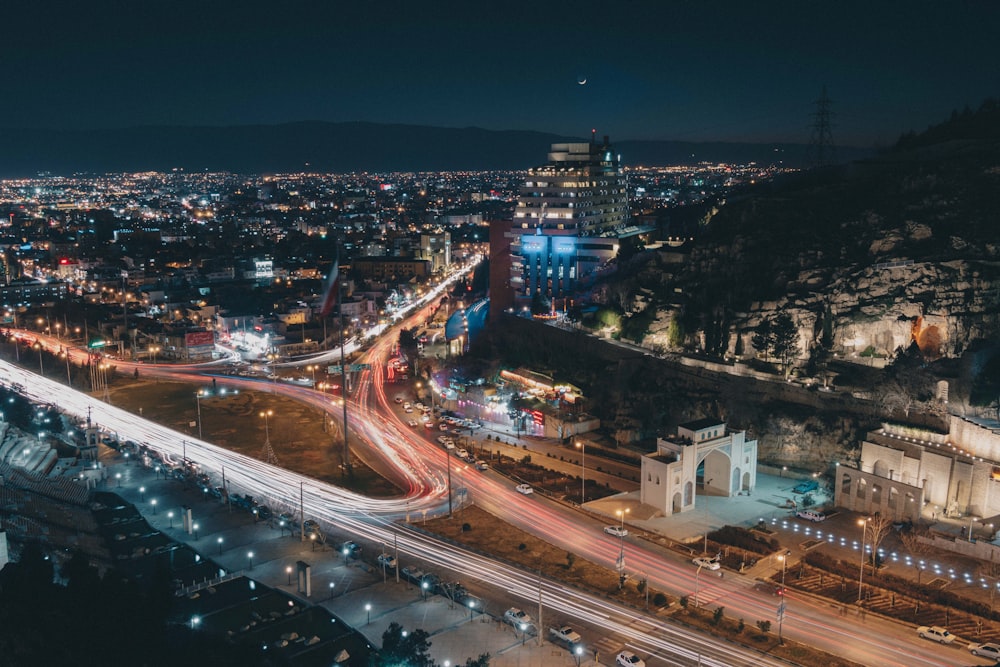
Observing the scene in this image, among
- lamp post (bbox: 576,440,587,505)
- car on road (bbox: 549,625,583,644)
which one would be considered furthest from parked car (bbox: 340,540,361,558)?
lamp post (bbox: 576,440,587,505)

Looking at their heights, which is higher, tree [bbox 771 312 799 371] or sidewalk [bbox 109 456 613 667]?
tree [bbox 771 312 799 371]

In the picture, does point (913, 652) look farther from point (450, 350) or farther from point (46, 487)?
point (450, 350)

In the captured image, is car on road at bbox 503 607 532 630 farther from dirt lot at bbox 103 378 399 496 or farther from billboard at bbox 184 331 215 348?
billboard at bbox 184 331 215 348

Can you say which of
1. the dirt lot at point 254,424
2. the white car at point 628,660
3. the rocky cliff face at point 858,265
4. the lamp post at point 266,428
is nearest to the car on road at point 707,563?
the white car at point 628,660

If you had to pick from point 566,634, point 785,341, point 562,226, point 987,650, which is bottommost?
point 566,634

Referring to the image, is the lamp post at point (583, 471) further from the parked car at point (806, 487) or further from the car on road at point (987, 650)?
the car on road at point (987, 650)

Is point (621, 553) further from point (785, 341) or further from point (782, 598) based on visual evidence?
point (785, 341)

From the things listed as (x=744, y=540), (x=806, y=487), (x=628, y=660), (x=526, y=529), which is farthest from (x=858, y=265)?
(x=628, y=660)

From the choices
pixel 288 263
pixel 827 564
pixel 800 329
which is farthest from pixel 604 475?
pixel 288 263
